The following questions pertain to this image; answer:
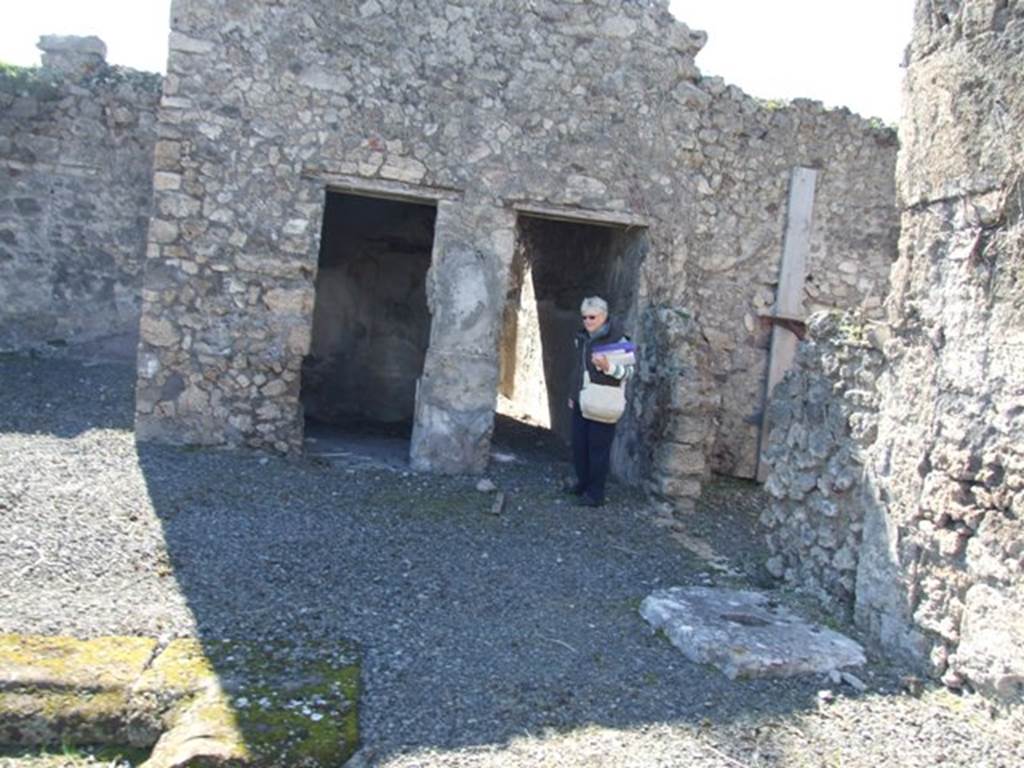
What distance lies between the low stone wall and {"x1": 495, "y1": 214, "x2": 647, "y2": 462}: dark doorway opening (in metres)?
2.63

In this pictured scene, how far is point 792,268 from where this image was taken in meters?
7.99

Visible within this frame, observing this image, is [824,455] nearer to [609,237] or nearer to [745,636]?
[745,636]

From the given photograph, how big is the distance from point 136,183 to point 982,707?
9143 millimetres

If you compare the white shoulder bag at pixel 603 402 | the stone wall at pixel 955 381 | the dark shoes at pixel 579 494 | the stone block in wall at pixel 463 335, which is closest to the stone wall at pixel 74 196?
the stone block in wall at pixel 463 335

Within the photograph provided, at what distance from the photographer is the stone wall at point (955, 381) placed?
3.46m

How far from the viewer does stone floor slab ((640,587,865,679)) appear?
3.80 meters

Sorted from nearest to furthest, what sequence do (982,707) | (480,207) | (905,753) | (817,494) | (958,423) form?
(905,753)
(982,707)
(958,423)
(817,494)
(480,207)

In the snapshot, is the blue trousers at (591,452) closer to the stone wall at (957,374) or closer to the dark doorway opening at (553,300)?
the dark doorway opening at (553,300)

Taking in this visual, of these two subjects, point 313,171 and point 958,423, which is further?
point 313,171

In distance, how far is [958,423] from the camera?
12.2ft

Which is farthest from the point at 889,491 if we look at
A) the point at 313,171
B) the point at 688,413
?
the point at 313,171

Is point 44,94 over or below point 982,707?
over

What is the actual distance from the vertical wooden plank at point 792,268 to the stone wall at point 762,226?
5cm

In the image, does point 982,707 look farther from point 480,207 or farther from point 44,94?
point 44,94
